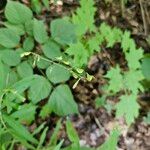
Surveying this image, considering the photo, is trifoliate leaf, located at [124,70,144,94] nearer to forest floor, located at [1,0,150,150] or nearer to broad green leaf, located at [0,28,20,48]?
forest floor, located at [1,0,150,150]

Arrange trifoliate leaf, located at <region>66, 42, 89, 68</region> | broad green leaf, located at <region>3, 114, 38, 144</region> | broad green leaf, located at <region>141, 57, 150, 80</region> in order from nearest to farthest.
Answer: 1. broad green leaf, located at <region>3, 114, 38, 144</region>
2. trifoliate leaf, located at <region>66, 42, 89, 68</region>
3. broad green leaf, located at <region>141, 57, 150, 80</region>

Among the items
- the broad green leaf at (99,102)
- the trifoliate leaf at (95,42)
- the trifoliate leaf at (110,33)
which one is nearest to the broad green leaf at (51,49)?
the trifoliate leaf at (95,42)

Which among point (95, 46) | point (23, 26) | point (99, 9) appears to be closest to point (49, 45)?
point (23, 26)

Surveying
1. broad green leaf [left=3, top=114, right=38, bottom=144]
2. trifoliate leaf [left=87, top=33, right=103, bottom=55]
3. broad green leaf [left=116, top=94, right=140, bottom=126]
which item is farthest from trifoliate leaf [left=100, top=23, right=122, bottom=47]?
broad green leaf [left=3, top=114, right=38, bottom=144]

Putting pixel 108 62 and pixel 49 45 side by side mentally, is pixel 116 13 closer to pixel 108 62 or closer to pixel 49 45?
pixel 108 62

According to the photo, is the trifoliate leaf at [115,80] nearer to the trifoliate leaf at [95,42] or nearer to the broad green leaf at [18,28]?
the trifoliate leaf at [95,42]

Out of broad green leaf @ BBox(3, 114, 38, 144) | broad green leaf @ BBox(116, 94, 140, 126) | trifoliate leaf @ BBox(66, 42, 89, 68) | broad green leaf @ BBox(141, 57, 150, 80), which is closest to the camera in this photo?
broad green leaf @ BBox(3, 114, 38, 144)
